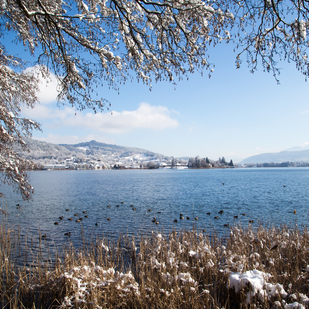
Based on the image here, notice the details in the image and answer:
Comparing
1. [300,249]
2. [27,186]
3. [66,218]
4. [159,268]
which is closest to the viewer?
[159,268]

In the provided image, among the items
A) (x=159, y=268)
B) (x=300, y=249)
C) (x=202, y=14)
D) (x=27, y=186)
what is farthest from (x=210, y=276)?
(x=27, y=186)

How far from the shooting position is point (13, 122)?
709cm

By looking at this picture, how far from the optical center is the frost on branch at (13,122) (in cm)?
691

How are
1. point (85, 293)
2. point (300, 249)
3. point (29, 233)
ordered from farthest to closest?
point (29, 233), point (300, 249), point (85, 293)

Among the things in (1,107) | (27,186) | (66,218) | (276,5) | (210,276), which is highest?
(276,5)

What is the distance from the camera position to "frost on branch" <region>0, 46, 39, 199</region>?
22.7ft

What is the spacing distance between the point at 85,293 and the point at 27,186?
5.37 metres

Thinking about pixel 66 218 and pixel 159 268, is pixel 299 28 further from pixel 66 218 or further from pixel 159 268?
pixel 66 218

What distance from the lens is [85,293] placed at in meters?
4.06

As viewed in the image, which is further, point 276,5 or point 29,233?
point 29,233

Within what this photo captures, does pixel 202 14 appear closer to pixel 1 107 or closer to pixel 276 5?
pixel 276 5

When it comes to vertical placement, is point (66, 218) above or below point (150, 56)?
below

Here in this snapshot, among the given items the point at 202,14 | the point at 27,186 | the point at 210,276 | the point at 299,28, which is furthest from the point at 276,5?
the point at 27,186

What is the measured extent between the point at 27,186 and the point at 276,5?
9296 mm
